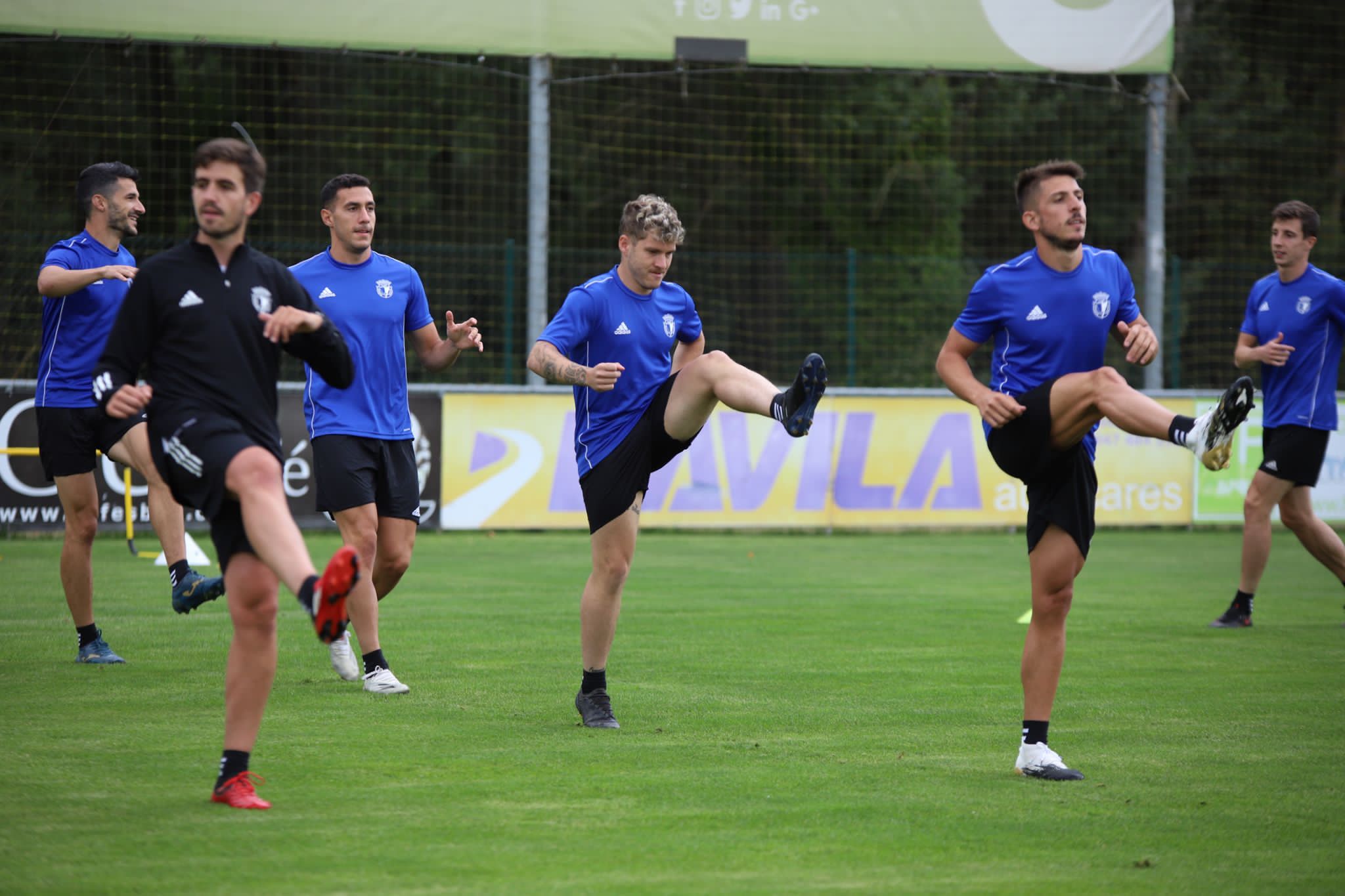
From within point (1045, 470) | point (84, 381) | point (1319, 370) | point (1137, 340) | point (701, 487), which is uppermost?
point (1137, 340)

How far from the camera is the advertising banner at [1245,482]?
17.3m

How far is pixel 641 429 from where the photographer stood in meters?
6.38

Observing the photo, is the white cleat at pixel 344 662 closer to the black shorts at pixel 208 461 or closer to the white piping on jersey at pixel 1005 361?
the black shorts at pixel 208 461

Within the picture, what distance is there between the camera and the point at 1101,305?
18.1 feet

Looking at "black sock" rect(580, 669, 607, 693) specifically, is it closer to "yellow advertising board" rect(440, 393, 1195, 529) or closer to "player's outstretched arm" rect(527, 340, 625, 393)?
"player's outstretched arm" rect(527, 340, 625, 393)

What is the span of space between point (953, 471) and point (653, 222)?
11.5 metres

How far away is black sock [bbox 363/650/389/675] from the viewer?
7055mm

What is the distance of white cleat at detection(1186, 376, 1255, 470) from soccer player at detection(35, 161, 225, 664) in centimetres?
485

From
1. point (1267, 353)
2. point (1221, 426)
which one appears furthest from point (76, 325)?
point (1267, 353)

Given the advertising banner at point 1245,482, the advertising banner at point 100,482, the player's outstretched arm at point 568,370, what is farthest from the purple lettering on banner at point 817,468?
the player's outstretched arm at point 568,370

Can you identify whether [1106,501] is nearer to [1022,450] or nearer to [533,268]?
[533,268]

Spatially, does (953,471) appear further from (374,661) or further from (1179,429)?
(1179,429)

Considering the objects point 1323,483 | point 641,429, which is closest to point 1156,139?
point 1323,483

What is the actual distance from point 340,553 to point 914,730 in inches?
115
